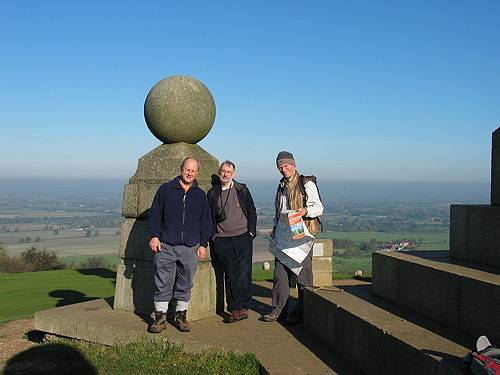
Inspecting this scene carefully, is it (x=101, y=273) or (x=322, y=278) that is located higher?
(x=322, y=278)

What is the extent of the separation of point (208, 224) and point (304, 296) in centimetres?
134

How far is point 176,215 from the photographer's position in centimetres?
600

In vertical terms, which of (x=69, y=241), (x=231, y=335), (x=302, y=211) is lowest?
(x=69, y=241)

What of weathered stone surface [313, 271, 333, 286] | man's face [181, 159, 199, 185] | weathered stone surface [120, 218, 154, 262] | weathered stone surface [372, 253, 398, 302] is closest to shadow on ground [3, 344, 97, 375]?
weathered stone surface [120, 218, 154, 262]

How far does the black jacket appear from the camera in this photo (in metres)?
6.51

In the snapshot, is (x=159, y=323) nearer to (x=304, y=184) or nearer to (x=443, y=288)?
(x=304, y=184)

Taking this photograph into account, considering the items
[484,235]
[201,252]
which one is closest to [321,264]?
[201,252]

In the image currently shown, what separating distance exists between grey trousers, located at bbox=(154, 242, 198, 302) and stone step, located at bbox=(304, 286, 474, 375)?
1.32 metres

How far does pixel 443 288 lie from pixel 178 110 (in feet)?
12.4

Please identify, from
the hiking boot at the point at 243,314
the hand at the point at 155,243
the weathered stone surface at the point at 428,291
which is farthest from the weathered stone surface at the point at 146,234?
the weathered stone surface at the point at 428,291

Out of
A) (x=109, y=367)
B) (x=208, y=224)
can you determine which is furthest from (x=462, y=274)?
(x=109, y=367)

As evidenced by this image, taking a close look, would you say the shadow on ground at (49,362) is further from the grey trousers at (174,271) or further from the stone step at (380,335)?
the stone step at (380,335)

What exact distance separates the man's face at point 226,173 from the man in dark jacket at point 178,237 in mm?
393

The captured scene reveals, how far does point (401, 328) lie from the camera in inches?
174
